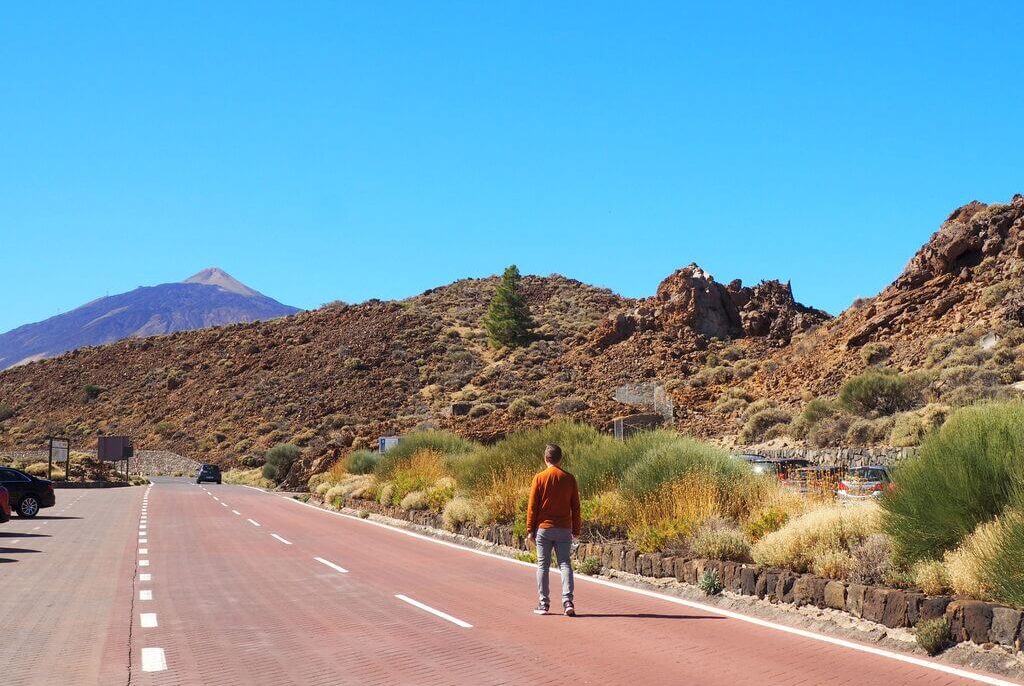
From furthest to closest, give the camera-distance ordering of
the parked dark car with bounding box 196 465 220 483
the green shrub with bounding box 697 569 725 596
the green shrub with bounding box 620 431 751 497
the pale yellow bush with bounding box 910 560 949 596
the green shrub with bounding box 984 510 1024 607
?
the parked dark car with bounding box 196 465 220 483 < the green shrub with bounding box 620 431 751 497 < the green shrub with bounding box 697 569 725 596 < the pale yellow bush with bounding box 910 560 949 596 < the green shrub with bounding box 984 510 1024 607

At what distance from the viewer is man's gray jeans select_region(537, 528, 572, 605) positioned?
10.6 meters

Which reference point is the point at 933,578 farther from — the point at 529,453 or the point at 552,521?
the point at 529,453

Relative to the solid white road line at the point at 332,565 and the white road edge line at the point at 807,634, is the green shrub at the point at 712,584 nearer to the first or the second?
the white road edge line at the point at 807,634

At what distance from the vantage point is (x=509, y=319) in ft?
268

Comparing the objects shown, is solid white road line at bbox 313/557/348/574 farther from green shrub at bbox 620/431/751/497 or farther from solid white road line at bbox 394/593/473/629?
green shrub at bbox 620/431/751/497

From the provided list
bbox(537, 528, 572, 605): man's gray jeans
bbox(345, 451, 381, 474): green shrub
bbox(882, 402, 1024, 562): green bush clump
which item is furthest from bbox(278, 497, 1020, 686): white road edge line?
bbox(345, 451, 381, 474): green shrub

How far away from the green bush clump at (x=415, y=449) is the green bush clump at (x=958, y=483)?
72.8 ft

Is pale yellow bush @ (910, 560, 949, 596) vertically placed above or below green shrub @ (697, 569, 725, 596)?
above

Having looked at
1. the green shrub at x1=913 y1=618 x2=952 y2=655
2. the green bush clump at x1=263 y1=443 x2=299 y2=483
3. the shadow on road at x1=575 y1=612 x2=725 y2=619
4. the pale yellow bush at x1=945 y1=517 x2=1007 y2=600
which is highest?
the pale yellow bush at x1=945 y1=517 x2=1007 y2=600

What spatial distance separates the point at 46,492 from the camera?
1102 inches

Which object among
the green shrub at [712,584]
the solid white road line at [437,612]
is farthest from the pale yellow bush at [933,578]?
the solid white road line at [437,612]

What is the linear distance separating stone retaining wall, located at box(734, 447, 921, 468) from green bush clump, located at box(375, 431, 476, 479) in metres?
12.2

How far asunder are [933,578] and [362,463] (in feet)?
109

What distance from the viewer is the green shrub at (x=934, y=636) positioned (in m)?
8.34
